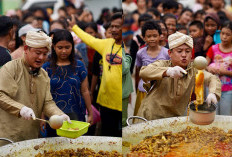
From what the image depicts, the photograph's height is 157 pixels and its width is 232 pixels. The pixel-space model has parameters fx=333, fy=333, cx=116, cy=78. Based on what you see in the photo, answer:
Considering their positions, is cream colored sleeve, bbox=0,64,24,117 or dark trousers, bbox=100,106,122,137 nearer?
cream colored sleeve, bbox=0,64,24,117

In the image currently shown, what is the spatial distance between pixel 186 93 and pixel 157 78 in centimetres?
36

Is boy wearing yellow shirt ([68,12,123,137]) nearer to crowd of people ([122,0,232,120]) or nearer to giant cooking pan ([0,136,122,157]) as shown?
crowd of people ([122,0,232,120])

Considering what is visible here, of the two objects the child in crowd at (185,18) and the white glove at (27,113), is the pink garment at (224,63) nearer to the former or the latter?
the white glove at (27,113)

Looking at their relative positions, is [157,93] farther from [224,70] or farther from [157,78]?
[224,70]

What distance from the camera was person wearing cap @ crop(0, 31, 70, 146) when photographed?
7.45 ft

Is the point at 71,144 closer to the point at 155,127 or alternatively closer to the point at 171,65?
the point at 155,127

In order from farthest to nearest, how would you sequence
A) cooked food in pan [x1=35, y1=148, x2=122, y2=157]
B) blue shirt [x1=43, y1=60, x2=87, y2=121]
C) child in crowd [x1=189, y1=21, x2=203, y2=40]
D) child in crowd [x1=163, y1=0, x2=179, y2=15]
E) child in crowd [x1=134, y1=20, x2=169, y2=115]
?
child in crowd [x1=163, y1=0, x2=179, y2=15]
child in crowd [x1=189, y1=21, x2=203, y2=40]
child in crowd [x1=134, y1=20, x2=169, y2=115]
blue shirt [x1=43, y1=60, x2=87, y2=121]
cooked food in pan [x1=35, y1=148, x2=122, y2=157]

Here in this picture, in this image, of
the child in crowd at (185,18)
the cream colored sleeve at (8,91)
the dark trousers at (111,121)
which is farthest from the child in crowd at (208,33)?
A: the cream colored sleeve at (8,91)

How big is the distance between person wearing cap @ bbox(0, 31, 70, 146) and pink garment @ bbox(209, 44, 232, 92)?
173cm

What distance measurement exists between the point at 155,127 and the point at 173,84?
1.26 feet

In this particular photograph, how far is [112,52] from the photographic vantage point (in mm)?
3131

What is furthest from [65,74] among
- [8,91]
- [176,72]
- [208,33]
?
[208,33]

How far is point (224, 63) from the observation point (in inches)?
128

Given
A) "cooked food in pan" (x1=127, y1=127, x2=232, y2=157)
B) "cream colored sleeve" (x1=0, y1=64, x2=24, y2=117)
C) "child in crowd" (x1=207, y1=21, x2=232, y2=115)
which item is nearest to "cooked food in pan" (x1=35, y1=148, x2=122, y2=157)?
"cooked food in pan" (x1=127, y1=127, x2=232, y2=157)
